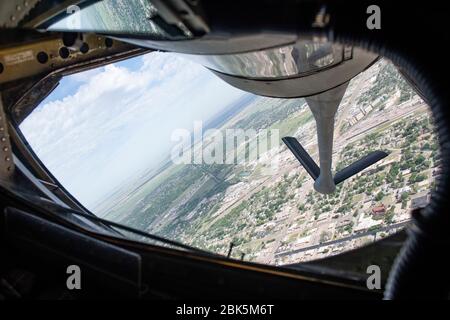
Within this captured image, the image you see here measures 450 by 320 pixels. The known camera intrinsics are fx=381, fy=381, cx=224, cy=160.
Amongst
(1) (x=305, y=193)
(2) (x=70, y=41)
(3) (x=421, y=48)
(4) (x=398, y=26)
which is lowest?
(3) (x=421, y=48)

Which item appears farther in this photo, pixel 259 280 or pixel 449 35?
pixel 259 280

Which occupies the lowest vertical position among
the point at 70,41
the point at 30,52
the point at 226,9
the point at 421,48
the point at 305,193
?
the point at 421,48

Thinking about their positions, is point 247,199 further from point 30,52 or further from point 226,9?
point 226,9

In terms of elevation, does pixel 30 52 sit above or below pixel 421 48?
above

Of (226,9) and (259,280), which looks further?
(259,280)

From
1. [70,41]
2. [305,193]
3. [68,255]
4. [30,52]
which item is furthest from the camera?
[305,193]

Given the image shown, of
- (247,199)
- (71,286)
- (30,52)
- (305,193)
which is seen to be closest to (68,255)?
(71,286)
